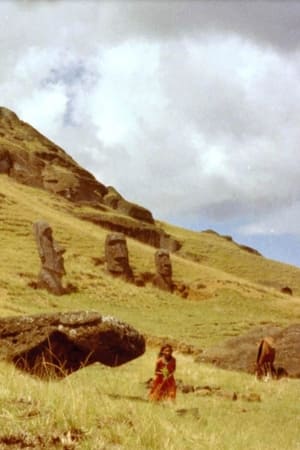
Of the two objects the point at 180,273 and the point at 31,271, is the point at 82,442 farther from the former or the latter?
the point at 180,273

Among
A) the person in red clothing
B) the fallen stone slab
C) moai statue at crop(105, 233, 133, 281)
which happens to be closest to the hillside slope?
moai statue at crop(105, 233, 133, 281)

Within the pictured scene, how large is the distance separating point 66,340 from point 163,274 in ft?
116

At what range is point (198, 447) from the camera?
5.10 m

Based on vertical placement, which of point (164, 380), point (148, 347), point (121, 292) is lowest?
point (148, 347)

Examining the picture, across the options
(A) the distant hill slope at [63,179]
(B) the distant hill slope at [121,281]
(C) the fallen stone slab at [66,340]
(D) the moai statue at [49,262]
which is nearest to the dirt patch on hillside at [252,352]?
(B) the distant hill slope at [121,281]

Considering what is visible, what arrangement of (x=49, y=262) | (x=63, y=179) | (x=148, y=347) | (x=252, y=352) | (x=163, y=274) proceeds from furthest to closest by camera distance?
(x=63, y=179), (x=163, y=274), (x=49, y=262), (x=148, y=347), (x=252, y=352)

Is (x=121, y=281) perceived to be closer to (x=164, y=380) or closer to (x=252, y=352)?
(x=252, y=352)

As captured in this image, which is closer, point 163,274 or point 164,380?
point 164,380

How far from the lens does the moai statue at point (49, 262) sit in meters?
38.1

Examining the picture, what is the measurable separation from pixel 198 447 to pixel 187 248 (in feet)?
278

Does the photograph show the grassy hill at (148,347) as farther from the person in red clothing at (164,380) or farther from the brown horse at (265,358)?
the brown horse at (265,358)

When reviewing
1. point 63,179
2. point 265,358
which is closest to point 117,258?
point 265,358

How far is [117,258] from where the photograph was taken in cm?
4809

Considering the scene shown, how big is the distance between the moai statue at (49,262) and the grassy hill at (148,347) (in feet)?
2.58
